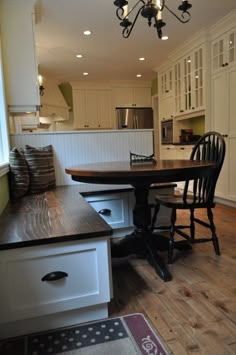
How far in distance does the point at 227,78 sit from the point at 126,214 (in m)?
2.53

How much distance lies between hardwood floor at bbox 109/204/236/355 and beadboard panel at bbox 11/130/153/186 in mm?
1346

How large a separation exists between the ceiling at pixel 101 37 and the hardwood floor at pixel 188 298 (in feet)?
9.54

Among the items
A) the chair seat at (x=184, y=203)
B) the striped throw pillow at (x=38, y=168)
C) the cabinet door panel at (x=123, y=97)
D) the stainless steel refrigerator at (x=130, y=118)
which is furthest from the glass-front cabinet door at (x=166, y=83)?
the chair seat at (x=184, y=203)

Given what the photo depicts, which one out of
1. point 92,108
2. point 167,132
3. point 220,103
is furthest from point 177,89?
point 92,108

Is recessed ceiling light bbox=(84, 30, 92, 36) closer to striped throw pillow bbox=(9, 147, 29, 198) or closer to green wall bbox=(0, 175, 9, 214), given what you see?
striped throw pillow bbox=(9, 147, 29, 198)

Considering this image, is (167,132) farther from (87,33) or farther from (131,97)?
(87,33)

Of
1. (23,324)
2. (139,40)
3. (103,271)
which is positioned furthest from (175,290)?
(139,40)

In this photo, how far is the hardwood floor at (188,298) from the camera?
4.06ft

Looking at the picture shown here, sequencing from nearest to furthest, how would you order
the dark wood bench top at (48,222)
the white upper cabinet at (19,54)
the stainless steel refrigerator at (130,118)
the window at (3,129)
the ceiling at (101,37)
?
the dark wood bench top at (48,222) < the window at (3,129) < the white upper cabinet at (19,54) < the ceiling at (101,37) < the stainless steel refrigerator at (130,118)

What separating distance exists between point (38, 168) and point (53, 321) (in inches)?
60.1

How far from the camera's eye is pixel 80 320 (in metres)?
1.41

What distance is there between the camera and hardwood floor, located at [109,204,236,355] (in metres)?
1.24

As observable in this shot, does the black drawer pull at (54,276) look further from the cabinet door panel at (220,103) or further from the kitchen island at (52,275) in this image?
the cabinet door panel at (220,103)

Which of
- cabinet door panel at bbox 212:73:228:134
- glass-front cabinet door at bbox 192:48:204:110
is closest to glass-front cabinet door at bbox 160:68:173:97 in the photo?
glass-front cabinet door at bbox 192:48:204:110
